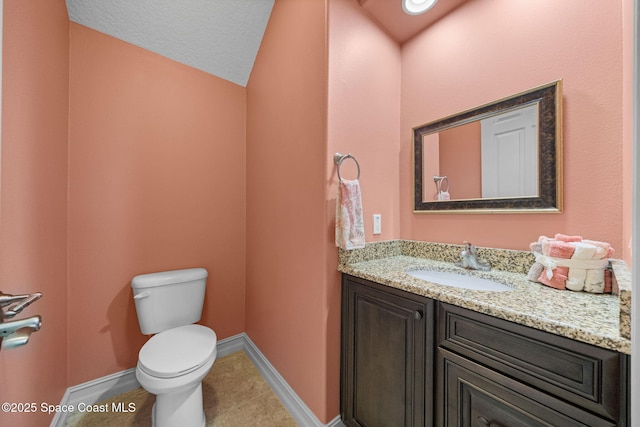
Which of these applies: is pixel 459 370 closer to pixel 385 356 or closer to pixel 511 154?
pixel 385 356

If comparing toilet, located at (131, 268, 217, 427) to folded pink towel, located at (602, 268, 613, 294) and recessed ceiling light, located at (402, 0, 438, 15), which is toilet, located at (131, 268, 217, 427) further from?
recessed ceiling light, located at (402, 0, 438, 15)

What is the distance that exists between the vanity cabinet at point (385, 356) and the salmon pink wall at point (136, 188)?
119 centimetres

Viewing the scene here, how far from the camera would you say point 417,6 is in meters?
1.30

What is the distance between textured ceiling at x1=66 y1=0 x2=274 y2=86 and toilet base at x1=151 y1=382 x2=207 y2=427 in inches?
84.1

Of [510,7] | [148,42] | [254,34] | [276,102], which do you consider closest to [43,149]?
[148,42]

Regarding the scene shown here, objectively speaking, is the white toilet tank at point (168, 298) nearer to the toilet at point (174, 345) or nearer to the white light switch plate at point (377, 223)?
the toilet at point (174, 345)

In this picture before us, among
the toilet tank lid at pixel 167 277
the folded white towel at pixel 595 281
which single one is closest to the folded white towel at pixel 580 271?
the folded white towel at pixel 595 281

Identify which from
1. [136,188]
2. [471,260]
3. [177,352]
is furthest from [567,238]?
[136,188]

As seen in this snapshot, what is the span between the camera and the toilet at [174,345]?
3.51 ft

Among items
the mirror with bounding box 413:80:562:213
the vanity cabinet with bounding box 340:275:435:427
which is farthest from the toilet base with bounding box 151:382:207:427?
the mirror with bounding box 413:80:562:213

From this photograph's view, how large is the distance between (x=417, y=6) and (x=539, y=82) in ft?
2.56

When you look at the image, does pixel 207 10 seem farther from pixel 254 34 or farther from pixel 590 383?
pixel 590 383

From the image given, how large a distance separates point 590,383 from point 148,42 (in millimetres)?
2594

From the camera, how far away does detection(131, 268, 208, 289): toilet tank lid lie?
4.66 ft
